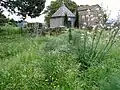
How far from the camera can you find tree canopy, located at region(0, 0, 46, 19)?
28.1m

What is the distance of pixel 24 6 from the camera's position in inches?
1111

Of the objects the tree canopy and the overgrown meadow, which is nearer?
the overgrown meadow

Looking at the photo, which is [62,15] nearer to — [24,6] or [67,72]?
[24,6]

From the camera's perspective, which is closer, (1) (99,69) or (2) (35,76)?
(2) (35,76)

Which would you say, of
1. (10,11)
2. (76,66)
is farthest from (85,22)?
(10,11)

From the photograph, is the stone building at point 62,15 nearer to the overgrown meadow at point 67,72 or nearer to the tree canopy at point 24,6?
the tree canopy at point 24,6

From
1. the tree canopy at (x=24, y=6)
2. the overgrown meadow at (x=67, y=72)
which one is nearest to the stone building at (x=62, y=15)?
the tree canopy at (x=24, y=6)

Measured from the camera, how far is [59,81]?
268 inches

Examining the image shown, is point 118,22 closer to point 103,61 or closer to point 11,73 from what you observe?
point 103,61

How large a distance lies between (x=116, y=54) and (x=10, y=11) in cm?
1956

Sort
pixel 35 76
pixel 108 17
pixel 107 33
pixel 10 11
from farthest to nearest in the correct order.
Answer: pixel 10 11
pixel 107 33
pixel 108 17
pixel 35 76

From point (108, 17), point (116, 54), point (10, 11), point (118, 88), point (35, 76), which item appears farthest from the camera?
point (10, 11)

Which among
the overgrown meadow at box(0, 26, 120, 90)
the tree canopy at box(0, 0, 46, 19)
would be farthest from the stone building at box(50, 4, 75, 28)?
the overgrown meadow at box(0, 26, 120, 90)

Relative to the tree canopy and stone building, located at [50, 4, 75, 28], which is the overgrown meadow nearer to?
the tree canopy
